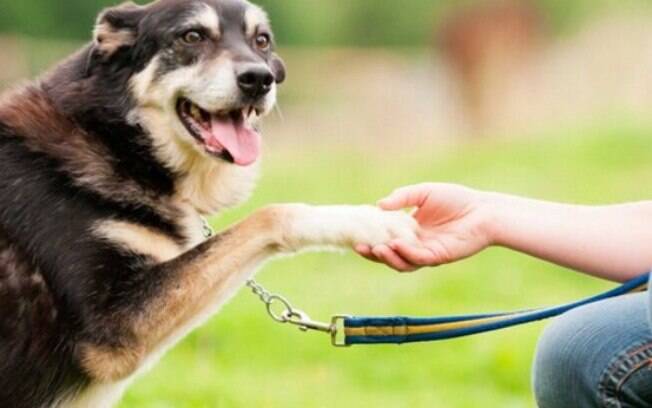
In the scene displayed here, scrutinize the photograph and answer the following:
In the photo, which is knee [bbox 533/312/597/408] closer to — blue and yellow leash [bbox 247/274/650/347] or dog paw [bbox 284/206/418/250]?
blue and yellow leash [bbox 247/274/650/347]

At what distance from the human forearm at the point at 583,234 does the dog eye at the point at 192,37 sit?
4.09ft

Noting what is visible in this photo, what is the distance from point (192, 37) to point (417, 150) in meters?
10.6

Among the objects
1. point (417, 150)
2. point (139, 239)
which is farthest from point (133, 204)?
point (417, 150)

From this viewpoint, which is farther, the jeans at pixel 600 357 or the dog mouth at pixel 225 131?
the dog mouth at pixel 225 131

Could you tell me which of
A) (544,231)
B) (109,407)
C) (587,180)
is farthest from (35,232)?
(587,180)

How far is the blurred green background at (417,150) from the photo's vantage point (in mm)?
6008

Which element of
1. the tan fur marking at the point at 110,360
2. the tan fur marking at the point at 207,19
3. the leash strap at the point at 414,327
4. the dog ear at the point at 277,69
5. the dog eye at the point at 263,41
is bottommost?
the tan fur marking at the point at 110,360

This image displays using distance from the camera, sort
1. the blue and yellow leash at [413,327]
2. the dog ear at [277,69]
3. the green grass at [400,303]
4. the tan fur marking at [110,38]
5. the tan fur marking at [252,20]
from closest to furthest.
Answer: the blue and yellow leash at [413,327] → the tan fur marking at [110,38] → the tan fur marking at [252,20] → the dog ear at [277,69] → the green grass at [400,303]

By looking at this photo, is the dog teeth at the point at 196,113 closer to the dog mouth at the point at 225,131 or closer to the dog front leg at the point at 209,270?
the dog mouth at the point at 225,131

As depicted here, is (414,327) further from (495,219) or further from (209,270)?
(209,270)

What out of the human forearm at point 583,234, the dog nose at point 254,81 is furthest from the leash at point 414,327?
the dog nose at point 254,81

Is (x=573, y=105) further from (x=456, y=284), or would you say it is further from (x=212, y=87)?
(x=212, y=87)

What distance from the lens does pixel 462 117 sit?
1953 centimetres

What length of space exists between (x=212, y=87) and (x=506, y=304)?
3.79 metres
